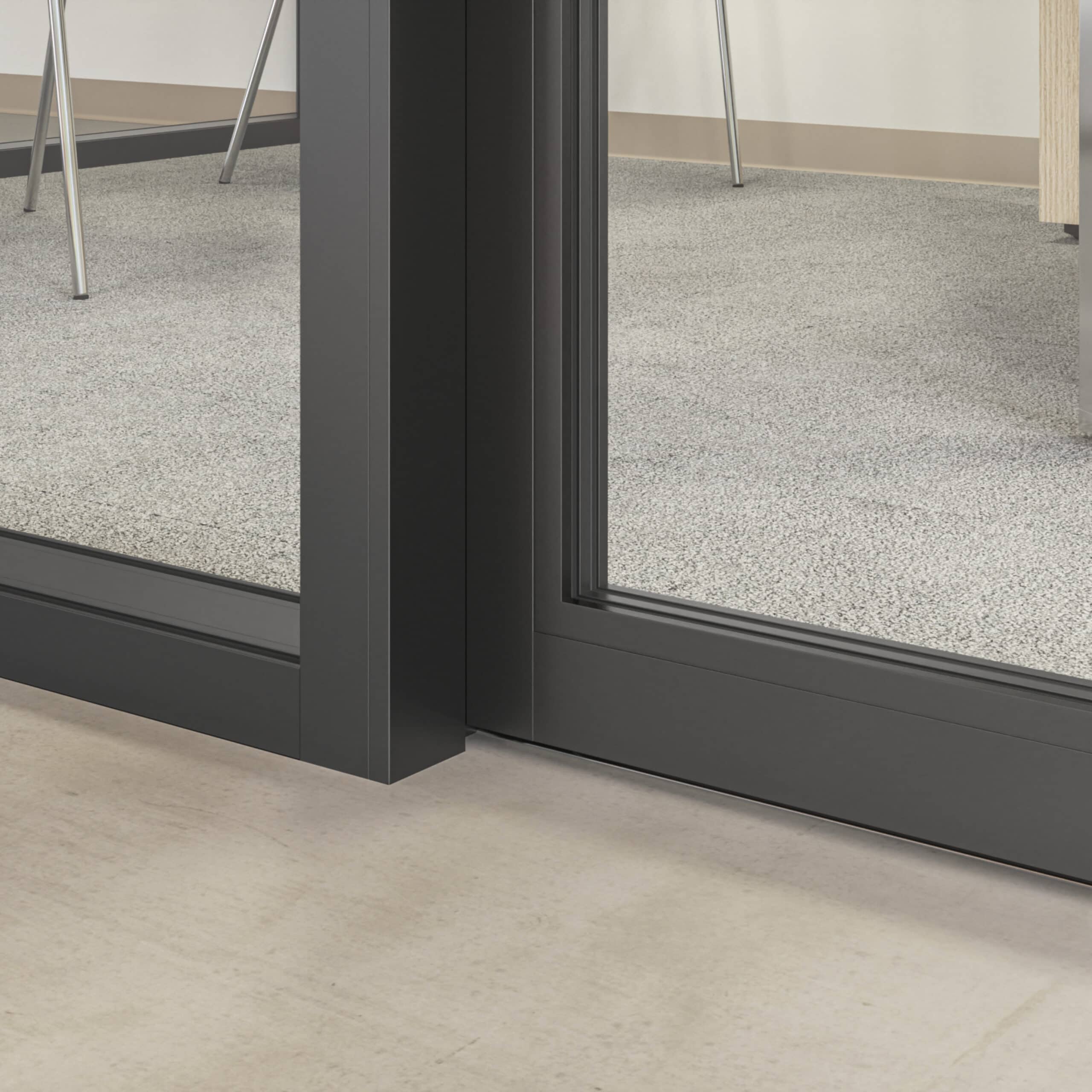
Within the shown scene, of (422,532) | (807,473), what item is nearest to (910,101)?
(807,473)

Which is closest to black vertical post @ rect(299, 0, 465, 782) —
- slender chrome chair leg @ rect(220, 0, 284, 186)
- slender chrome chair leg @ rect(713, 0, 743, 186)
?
slender chrome chair leg @ rect(220, 0, 284, 186)

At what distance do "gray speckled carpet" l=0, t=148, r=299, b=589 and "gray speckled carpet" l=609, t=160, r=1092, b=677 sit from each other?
34 cm

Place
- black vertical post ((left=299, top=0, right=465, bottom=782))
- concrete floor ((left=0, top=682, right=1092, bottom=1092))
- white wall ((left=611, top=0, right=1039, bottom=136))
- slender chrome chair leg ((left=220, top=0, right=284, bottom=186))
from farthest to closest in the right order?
slender chrome chair leg ((left=220, top=0, right=284, bottom=186)) → black vertical post ((left=299, top=0, right=465, bottom=782)) → white wall ((left=611, top=0, right=1039, bottom=136)) → concrete floor ((left=0, top=682, right=1092, bottom=1092))

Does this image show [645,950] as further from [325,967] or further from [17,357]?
[17,357]

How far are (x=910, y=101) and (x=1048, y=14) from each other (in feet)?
0.37

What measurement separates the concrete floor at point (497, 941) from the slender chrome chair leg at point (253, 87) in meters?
0.56

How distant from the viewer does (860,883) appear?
3.88ft

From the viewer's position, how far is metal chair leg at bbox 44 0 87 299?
4.92 ft

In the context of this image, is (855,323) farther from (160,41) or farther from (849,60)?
(160,41)

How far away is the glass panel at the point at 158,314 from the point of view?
1438mm

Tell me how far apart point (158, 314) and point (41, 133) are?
0.21 meters

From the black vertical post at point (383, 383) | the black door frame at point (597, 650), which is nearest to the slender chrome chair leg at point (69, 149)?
the black vertical post at point (383, 383)

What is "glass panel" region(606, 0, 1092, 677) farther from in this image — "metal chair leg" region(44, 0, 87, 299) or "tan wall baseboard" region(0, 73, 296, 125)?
"metal chair leg" region(44, 0, 87, 299)

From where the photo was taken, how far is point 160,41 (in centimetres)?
145
